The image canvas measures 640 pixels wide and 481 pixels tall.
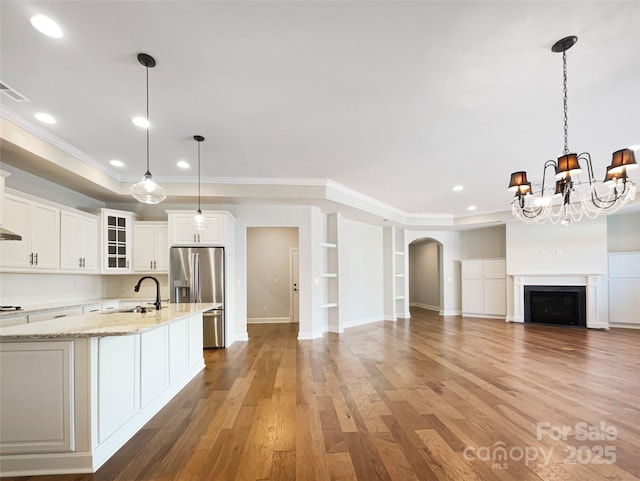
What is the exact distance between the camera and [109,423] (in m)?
2.25

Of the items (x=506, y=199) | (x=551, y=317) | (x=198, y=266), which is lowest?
(x=551, y=317)

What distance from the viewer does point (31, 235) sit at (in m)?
3.83

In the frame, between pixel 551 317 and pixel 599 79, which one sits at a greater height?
pixel 599 79

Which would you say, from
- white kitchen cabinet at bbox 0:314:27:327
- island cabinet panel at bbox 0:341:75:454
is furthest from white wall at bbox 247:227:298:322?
island cabinet panel at bbox 0:341:75:454

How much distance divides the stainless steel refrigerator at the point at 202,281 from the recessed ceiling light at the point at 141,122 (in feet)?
7.76

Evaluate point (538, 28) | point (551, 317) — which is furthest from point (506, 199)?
point (538, 28)

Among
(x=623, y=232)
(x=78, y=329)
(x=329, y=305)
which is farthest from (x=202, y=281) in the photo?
(x=623, y=232)

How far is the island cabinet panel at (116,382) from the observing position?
217cm

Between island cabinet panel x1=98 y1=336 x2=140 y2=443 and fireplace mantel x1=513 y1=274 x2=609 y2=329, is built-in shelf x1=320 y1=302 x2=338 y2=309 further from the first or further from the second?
fireplace mantel x1=513 y1=274 x2=609 y2=329

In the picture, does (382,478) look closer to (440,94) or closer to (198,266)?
(440,94)

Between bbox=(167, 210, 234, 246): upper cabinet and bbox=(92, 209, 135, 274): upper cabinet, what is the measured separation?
0.87 meters

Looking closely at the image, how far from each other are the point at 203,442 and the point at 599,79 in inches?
168

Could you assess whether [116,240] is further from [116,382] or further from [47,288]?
[116,382]

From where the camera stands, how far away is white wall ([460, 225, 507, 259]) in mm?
8656
